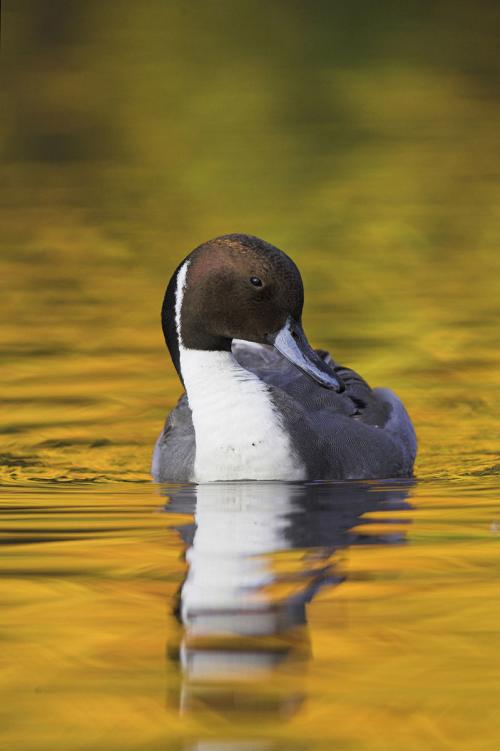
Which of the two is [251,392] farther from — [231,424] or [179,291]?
[179,291]

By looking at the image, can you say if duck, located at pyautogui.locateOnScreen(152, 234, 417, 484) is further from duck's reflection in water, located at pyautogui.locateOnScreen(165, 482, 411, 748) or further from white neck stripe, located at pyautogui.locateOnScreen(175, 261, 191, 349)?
duck's reflection in water, located at pyautogui.locateOnScreen(165, 482, 411, 748)

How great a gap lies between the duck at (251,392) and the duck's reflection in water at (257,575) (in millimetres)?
171

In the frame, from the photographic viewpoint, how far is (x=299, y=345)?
304 inches

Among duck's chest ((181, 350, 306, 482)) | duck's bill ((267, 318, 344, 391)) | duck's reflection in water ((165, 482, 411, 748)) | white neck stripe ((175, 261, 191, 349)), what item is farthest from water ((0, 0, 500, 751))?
white neck stripe ((175, 261, 191, 349))

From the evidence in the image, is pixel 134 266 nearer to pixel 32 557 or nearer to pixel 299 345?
pixel 299 345

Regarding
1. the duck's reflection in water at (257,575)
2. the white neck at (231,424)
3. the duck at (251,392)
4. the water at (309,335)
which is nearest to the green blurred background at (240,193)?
the water at (309,335)

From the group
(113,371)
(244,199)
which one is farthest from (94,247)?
(113,371)

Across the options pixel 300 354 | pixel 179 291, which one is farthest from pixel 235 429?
pixel 179 291

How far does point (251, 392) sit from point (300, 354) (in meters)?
0.35

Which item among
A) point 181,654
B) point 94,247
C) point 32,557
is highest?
point 181,654

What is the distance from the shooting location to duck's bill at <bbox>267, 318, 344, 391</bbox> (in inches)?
301

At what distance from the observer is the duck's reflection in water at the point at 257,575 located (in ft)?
13.5

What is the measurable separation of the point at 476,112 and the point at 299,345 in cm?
1240

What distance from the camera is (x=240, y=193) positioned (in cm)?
1554
